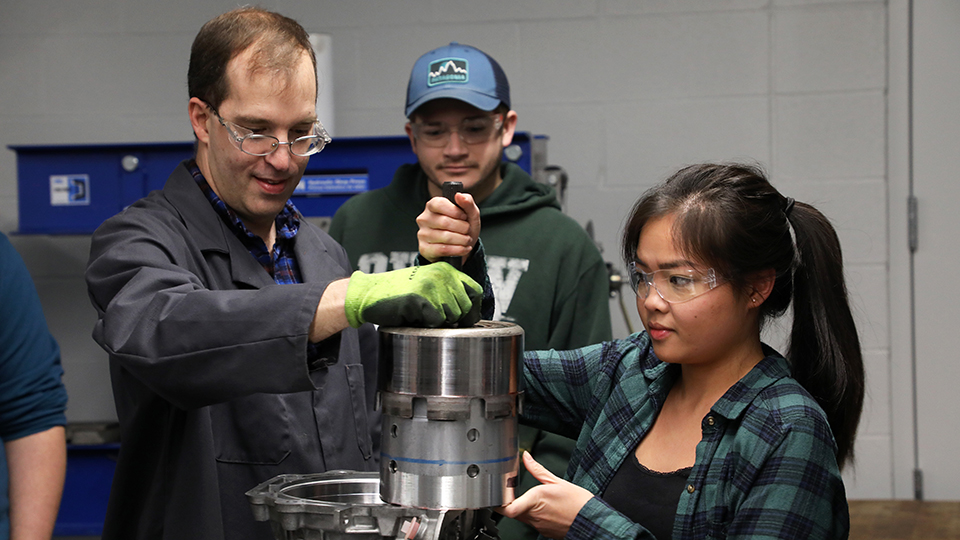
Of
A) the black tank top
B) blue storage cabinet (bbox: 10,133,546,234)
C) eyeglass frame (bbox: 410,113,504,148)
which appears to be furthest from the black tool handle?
blue storage cabinet (bbox: 10,133,546,234)

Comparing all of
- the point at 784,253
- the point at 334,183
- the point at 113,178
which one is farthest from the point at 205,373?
the point at 113,178

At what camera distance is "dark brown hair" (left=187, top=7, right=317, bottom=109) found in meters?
1.15

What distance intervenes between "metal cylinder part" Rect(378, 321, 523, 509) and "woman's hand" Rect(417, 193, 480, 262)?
14cm

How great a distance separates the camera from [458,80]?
5.77ft

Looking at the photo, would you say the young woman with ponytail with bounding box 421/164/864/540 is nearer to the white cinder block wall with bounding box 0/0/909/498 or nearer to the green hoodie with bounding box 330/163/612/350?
the green hoodie with bounding box 330/163/612/350

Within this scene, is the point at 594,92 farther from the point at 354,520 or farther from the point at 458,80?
the point at 354,520

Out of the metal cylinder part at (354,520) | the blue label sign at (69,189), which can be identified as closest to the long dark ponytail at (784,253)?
the metal cylinder part at (354,520)

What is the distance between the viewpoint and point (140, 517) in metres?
1.11

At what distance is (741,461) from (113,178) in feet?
6.99

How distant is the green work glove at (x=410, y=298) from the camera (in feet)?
2.81

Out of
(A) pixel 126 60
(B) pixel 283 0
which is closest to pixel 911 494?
(B) pixel 283 0

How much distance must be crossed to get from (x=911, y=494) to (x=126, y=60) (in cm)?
317

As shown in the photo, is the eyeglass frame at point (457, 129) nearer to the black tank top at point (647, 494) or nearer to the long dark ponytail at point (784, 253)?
the long dark ponytail at point (784, 253)

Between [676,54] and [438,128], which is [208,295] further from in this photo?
[676,54]
